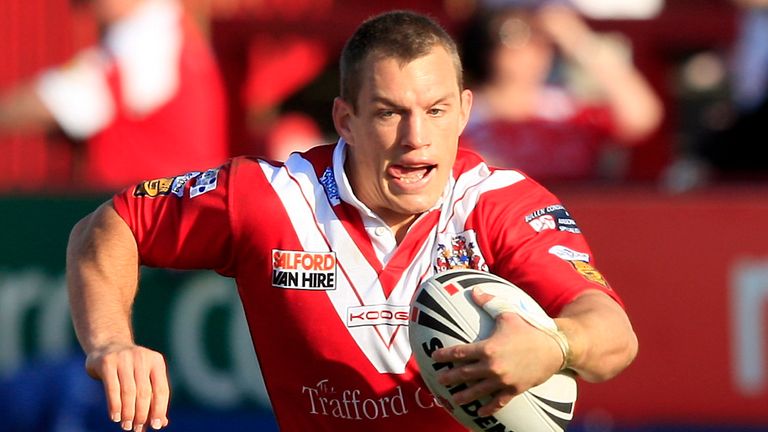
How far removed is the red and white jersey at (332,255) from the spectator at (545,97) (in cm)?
387

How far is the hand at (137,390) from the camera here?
4.57 m

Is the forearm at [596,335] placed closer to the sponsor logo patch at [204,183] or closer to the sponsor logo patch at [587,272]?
the sponsor logo patch at [587,272]

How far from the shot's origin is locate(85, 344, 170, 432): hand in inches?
180

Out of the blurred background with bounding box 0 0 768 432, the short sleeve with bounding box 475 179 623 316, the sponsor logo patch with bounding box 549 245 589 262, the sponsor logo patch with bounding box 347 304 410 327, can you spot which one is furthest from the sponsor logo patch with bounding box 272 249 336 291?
the blurred background with bounding box 0 0 768 432

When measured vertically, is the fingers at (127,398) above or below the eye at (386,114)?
below

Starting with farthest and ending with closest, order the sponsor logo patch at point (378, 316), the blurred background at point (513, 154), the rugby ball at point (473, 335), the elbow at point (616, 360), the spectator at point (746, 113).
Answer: the spectator at point (746, 113) < the blurred background at point (513, 154) < the sponsor logo patch at point (378, 316) < the elbow at point (616, 360) < the rugby ball at point (473, 335)

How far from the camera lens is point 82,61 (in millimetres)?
10148

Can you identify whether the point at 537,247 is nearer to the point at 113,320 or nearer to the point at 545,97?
the point at 113,320

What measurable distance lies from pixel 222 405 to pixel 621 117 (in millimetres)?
3014

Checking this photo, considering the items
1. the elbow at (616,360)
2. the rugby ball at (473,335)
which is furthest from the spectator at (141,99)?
the elbow at (616,360)

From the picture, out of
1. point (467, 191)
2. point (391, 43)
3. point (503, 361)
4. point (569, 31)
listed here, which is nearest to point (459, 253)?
point (467, 191)

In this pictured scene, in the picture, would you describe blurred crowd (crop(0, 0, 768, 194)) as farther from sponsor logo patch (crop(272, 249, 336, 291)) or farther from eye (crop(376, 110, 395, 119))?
eye (crop(376, 110, 395, 119))

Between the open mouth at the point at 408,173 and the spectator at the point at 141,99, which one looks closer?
the open mouth at the point at 408,173

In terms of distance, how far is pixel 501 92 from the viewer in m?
9.41
